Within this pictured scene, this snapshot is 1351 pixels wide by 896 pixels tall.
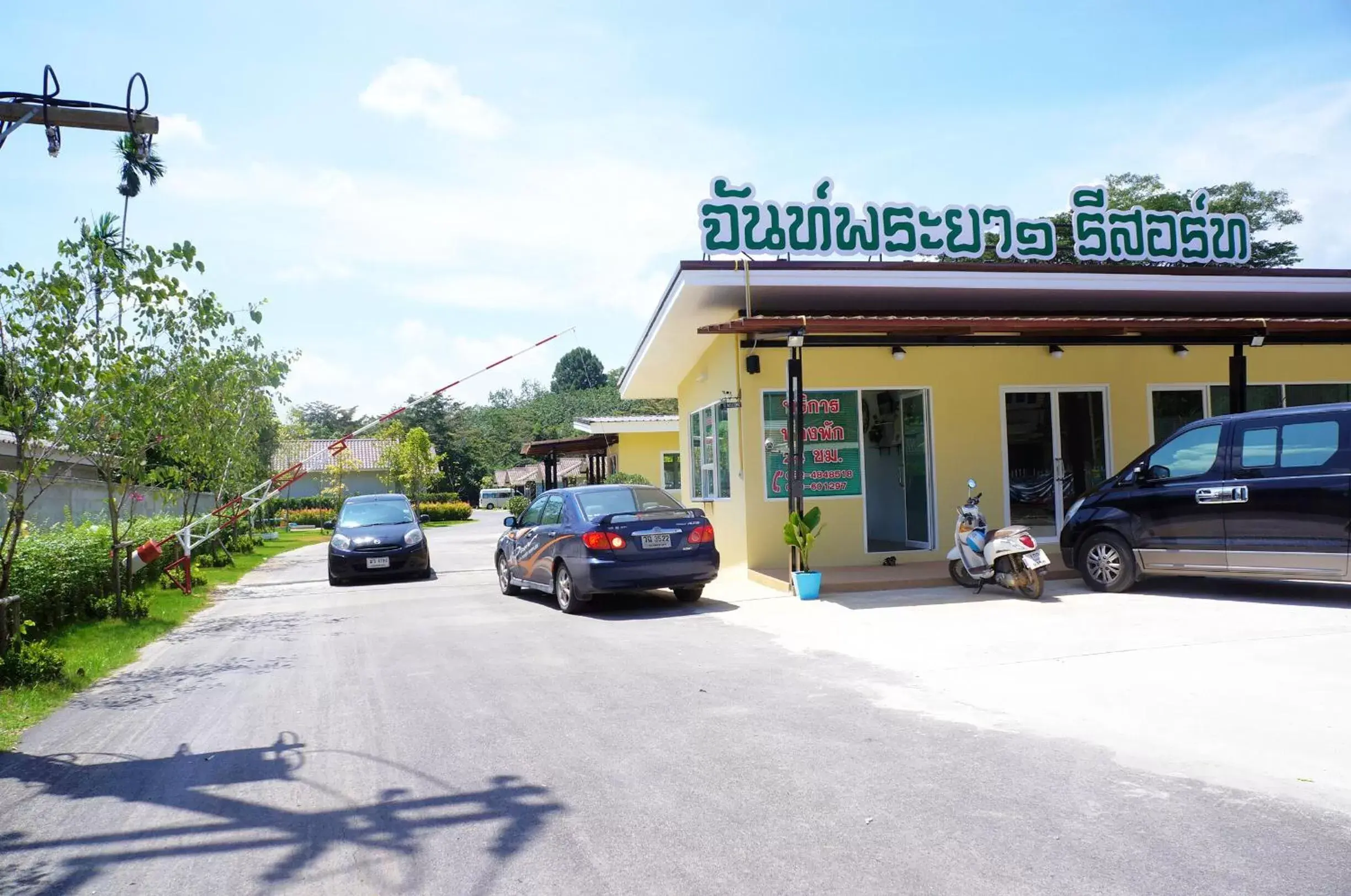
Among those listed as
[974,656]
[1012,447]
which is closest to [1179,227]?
[1012,447]

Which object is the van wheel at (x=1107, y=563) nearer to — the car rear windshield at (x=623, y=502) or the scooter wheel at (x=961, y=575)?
the scooter wheel at (x=961, y=575)

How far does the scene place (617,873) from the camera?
→ 3.63 metres

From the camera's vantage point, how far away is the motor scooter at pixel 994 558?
10000 millimetres

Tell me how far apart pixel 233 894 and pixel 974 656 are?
559cm

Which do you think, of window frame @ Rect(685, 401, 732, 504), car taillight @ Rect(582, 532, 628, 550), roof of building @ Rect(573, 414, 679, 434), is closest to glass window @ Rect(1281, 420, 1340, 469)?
car taillight @ Rect(582, 532, 628, 550)

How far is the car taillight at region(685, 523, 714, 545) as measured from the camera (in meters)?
10.5

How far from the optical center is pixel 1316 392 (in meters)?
14.7

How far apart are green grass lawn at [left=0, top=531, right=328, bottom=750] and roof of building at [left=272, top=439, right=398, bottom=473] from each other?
20.5 ft

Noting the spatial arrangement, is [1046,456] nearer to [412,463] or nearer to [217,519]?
[217,519]

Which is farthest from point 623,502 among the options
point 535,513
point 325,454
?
point 325,454

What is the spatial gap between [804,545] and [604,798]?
22.4 ft

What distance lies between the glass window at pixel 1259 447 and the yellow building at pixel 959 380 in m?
2.79

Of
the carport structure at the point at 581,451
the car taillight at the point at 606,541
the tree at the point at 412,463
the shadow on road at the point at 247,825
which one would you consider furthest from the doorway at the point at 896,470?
the tree at the point at 412,463

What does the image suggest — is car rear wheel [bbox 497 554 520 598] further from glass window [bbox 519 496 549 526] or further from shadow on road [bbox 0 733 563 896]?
shadow on road [bbox 0 733 563 896]
